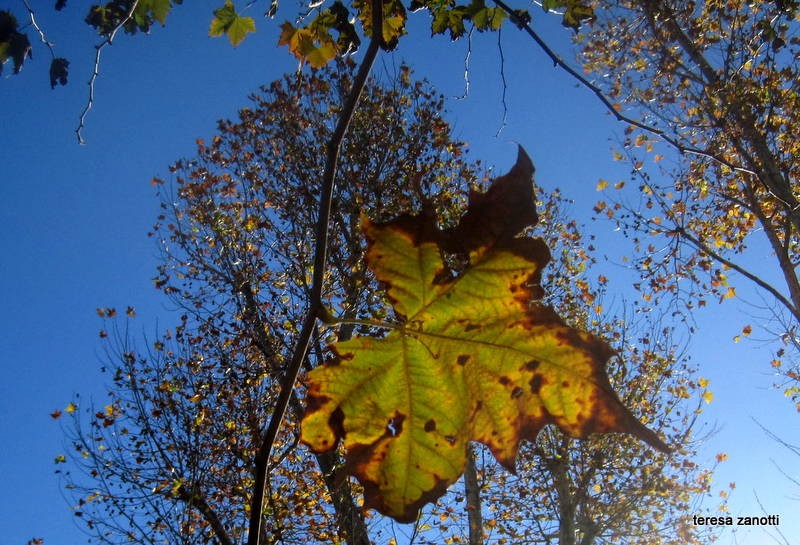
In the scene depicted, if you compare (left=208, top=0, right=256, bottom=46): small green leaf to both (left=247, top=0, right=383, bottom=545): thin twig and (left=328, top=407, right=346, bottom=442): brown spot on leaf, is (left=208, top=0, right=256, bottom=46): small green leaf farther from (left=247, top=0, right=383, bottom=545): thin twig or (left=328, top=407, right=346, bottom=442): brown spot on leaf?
(left=328, top=407, right=346, bottom=442): brown spot on leaf

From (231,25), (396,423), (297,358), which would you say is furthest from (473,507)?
(297,358)

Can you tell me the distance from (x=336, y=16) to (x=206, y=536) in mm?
4544

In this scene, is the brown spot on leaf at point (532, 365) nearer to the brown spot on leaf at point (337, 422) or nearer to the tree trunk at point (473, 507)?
the brown spot on leaf at point (337, 422)

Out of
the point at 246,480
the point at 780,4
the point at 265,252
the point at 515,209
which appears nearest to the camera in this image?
the point at 515,209

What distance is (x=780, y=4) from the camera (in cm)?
139

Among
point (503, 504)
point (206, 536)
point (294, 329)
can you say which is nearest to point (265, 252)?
point (294, 329)

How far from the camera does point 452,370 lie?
20.3 inches

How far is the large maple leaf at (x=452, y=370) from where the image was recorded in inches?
17.9

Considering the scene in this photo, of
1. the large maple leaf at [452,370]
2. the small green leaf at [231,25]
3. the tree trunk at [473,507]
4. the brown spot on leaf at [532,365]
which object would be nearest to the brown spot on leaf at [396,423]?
the large maple leaf at [452,370]

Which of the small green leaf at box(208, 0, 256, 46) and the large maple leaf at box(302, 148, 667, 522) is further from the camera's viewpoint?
the small green leaf at box(208, 0, 256, 46)

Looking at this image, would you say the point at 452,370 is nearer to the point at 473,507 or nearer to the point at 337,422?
the point at 337,422

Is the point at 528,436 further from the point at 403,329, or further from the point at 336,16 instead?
the point at 336,16

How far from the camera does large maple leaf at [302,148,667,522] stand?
46 centimetres

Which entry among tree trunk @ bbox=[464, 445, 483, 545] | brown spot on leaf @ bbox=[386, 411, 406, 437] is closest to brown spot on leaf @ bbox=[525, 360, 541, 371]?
brown spot on leaf @ bbox=[386, 411, 406, 437]
